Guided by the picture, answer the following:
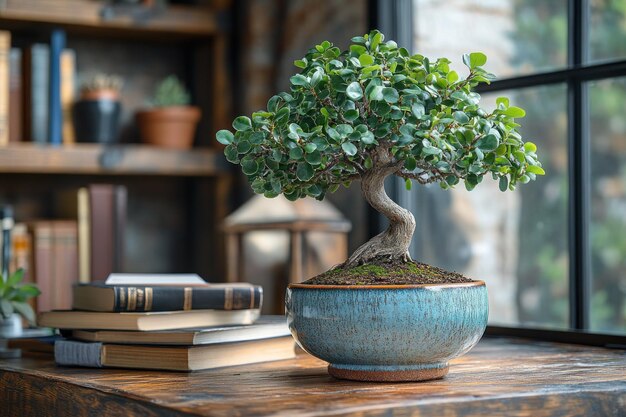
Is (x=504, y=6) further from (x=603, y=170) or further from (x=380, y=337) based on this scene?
(x=380, y=337)

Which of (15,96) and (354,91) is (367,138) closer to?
(354,91)

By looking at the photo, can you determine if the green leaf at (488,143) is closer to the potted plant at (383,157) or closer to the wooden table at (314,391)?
the potted plant at (383,157)

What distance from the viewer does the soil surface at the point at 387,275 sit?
4.09 ft

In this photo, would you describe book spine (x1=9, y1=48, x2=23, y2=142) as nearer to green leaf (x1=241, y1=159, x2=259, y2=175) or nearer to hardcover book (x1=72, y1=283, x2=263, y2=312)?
hardcover book (x1=72, y1=283, x2=263, y2=312)

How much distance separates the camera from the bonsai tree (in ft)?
4.03

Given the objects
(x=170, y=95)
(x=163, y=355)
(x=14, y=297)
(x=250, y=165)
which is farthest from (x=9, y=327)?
(x=170, y=95)

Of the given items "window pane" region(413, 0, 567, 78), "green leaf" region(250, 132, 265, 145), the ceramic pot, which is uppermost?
"window pane" region(413, 0, 567, 78)

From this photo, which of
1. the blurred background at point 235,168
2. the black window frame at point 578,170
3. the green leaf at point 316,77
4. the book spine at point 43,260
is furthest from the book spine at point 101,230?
the green leaf at point 316,77

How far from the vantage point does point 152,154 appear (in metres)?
2.99

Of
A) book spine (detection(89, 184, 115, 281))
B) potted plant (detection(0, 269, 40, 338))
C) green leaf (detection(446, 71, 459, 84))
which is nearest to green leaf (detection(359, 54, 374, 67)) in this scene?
green leaf (detection(446, 71, 459, 84))

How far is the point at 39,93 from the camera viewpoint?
2.90 m

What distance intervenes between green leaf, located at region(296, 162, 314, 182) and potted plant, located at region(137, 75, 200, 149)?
1.83 m

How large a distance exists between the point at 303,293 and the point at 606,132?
1.14 m

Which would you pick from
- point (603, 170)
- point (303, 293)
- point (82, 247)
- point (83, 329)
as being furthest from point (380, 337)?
point (82, 247)
